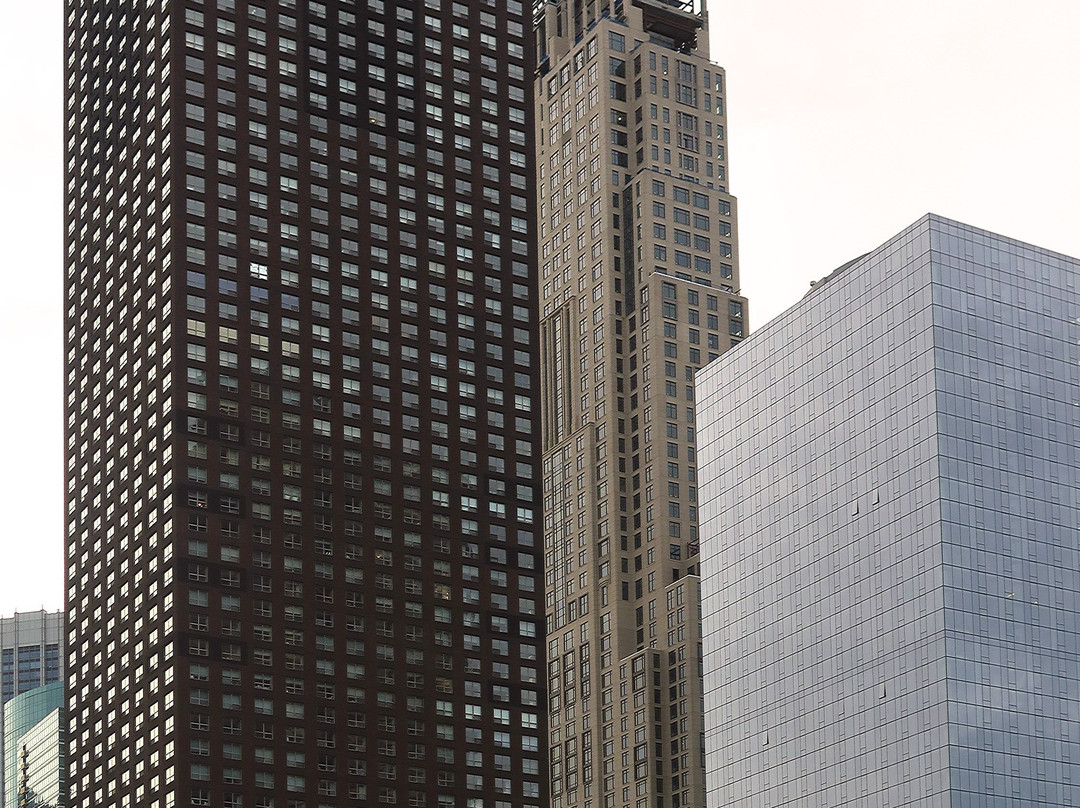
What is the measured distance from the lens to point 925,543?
165750 millimetres

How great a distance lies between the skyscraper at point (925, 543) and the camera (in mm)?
162625

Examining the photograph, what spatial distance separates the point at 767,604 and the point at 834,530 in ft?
44.7

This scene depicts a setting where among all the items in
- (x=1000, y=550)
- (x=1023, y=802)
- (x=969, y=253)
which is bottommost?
(x=1023, y=802)

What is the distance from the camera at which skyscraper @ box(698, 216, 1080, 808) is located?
534 feet

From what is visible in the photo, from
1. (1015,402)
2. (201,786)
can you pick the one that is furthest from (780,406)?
(201,786)

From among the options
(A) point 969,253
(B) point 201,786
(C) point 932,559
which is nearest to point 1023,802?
(C) point 932,559

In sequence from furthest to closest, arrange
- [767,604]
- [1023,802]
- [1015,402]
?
[767,604] → [1015,402] → [1023,802]

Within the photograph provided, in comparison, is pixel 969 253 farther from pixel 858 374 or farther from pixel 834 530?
pixel 834 530

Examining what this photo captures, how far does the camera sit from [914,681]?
537 feet

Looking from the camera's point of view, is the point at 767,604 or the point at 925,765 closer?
the point at 925,765

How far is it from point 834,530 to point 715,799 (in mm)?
32847

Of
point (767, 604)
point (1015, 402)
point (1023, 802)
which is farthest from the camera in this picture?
point (767, 604)

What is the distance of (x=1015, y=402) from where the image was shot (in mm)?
172250

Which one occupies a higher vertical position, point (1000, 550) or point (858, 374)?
point (858, 374)
